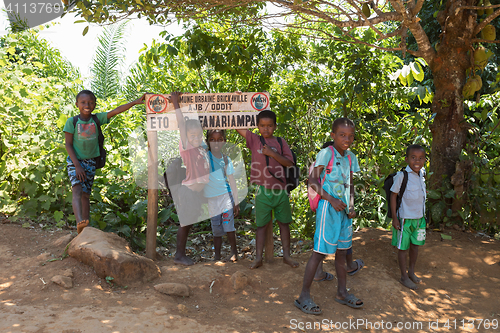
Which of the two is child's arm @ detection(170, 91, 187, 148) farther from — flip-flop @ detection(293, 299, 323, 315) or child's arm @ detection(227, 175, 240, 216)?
flip-flop @ detection(293, 299, 323, 315)

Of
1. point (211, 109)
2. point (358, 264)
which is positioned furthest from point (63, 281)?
point (358, 264)

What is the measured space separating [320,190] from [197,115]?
1.58 metres

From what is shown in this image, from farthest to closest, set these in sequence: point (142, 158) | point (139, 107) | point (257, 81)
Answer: point (139, 107), point (142, 158), point (257, 81)

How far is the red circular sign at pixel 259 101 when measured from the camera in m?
4.00

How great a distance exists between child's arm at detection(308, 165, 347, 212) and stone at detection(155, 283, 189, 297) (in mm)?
1406

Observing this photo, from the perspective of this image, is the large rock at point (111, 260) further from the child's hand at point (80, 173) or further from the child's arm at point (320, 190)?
the child's arm at point (320, 190)

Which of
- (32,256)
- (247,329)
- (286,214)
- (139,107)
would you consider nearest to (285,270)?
(286,214)

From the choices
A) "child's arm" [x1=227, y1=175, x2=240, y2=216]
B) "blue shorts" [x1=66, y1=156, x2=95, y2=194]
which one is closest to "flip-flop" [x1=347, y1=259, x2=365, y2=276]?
"child's arm" [x1=227, y1=175, x2=240, y2=216]

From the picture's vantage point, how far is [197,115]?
13.0ft

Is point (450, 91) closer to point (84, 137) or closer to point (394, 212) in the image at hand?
Answer: point (394, 212)

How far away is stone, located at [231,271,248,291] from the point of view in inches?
135

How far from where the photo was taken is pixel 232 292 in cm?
339

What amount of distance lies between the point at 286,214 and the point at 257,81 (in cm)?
221

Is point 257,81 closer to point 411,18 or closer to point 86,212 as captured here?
point 411,18
